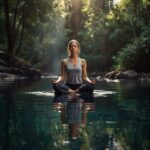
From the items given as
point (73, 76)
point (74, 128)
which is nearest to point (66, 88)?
point (73, 76)

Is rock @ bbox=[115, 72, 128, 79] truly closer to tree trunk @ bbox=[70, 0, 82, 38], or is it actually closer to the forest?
the forest

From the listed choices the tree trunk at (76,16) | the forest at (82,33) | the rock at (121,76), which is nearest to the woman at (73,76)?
the rock at (121,76)

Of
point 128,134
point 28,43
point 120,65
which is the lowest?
point 128,134

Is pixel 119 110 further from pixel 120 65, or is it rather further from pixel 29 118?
pixel 120 65

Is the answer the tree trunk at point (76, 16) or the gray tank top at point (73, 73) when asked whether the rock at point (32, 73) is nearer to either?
the gray tank top at point (73, 73)

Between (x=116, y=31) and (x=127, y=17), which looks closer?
(x=127, y=17)

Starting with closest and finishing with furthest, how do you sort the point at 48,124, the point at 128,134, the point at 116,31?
the point at 128,134 < the point at 48,124 < the point at 116,31

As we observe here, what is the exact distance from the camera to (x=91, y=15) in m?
57.0

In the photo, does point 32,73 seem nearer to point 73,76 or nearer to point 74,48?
point 73,76

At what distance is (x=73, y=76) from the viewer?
14961 mm

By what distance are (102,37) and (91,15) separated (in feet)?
11.6

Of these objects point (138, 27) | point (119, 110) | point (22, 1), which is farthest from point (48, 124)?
point (138, 27)

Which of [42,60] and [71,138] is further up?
[42,60]

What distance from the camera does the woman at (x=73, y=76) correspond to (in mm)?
14461
